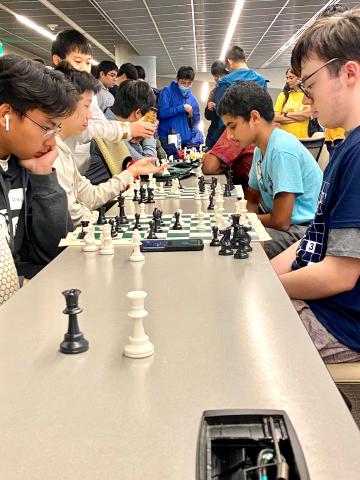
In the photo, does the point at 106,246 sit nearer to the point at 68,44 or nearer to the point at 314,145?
the point at 68,44

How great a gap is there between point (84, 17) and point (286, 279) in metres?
9.76

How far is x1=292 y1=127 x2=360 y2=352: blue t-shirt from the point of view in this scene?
4.73 feet

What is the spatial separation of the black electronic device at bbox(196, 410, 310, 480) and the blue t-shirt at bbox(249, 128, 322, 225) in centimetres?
191

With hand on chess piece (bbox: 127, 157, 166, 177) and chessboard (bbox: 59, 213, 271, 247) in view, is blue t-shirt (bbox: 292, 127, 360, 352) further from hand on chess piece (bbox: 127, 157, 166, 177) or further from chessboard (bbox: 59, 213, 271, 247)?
hand on chess piece (bbox: 127, 157, 166, 177)

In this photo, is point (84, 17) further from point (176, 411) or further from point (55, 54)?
point (176, 411)

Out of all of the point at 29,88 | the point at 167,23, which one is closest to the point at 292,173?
the point at 29,88

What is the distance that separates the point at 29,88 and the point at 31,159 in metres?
0.32

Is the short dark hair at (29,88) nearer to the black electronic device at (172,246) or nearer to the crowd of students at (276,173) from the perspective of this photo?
the crowd of students at (276,173)

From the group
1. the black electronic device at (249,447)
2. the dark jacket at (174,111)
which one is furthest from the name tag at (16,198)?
the dark jacket at (174,111)

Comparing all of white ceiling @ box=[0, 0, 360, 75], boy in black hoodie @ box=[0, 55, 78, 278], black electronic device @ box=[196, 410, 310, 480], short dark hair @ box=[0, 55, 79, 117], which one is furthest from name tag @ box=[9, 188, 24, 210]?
white ceiling @ box=[0, 0, 360, 75]

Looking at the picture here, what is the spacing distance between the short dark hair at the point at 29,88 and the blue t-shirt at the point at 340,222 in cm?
95

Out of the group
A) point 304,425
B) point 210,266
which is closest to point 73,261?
point 210,266

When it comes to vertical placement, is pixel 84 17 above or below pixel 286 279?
above

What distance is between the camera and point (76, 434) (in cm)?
72
